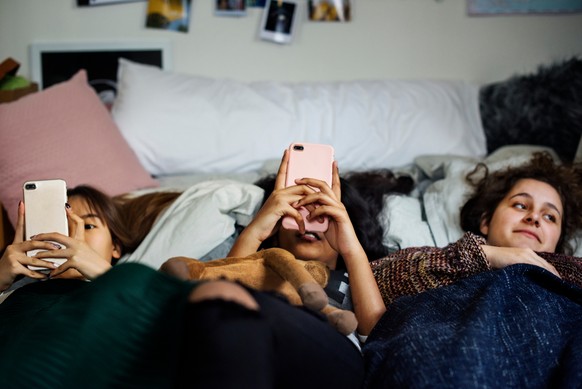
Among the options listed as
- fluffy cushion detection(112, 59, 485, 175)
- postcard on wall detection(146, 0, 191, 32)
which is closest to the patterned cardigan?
fluffy cushion detection(112, 59, 485, 175)

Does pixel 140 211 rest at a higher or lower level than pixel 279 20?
lower

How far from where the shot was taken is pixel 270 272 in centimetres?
114

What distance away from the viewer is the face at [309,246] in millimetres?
1321

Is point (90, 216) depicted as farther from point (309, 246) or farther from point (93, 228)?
point (309, 246)

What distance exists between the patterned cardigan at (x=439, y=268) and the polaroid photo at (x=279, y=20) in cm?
126

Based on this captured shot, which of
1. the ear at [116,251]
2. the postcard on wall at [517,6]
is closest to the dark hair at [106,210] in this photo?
the ear at [116,251]

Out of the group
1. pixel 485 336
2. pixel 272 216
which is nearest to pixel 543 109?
pixel 272 216

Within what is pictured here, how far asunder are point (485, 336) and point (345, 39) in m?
1.62

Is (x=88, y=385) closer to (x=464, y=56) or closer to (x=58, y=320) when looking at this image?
(x=58, y=320)

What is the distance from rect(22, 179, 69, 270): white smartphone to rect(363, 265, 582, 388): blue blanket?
0.61 metres

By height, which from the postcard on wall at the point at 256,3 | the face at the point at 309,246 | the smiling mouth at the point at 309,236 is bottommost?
the face at the point at 309,246

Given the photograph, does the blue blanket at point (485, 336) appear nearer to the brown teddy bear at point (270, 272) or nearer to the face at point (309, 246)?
the brown teddy bear at point (270, 272)

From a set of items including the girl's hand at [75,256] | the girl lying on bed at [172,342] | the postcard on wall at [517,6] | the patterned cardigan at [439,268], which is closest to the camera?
the girl lying on bed at [172,342]

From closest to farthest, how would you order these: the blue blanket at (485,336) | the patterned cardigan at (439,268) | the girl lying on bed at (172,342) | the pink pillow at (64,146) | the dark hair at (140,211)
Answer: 1. the girl lying on bed at (172,342)
2. the blue blanket at (485,336)
3. the patterned cardigan at (439,268)
4. the dark hair at (140,211)
5. the pink pillow at (64,146)
